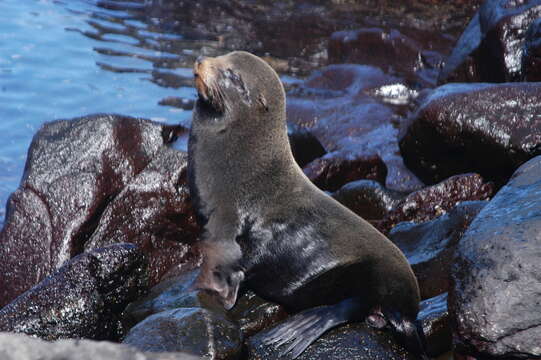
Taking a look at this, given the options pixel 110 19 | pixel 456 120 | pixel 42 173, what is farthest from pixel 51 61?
pixel 456 120

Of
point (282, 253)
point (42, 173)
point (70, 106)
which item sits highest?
point (282, 253)

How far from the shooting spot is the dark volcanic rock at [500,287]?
14.4 feet

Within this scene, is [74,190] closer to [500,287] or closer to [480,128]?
[480,128]

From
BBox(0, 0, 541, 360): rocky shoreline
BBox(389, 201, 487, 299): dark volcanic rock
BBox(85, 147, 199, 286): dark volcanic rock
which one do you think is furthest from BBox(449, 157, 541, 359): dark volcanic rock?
BBox(85, 147, 199, 286): dark volcanic rock

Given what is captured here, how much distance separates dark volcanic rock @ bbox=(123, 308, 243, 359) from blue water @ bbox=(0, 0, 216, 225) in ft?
18.6

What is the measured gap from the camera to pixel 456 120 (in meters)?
8.91

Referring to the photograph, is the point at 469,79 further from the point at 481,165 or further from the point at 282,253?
the point at 282,253

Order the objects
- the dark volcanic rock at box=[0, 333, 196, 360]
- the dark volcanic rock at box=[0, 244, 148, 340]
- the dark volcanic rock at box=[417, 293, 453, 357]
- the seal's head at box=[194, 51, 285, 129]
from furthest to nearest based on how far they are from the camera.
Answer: the seal's head at box=[194, 51, 285, 129] < the dark volcanic rock at box=[0, 244, 148, 340] < the dark volcanic rock at box=[417, 293, 453, 357] < the dark volcanic rock at box=[0, 333, 196, 360]

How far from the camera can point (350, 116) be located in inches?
519

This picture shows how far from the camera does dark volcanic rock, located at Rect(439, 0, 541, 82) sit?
11617 millimetres

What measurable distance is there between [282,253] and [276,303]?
16.9 inches

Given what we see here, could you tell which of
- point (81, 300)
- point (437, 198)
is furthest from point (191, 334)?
point (437, 198)

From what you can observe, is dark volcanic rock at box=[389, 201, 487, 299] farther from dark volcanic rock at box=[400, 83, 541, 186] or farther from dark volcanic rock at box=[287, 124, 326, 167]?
dark volcanic rock at box=[287, 124, 326, 167]

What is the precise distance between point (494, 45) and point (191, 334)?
8.83 metres
